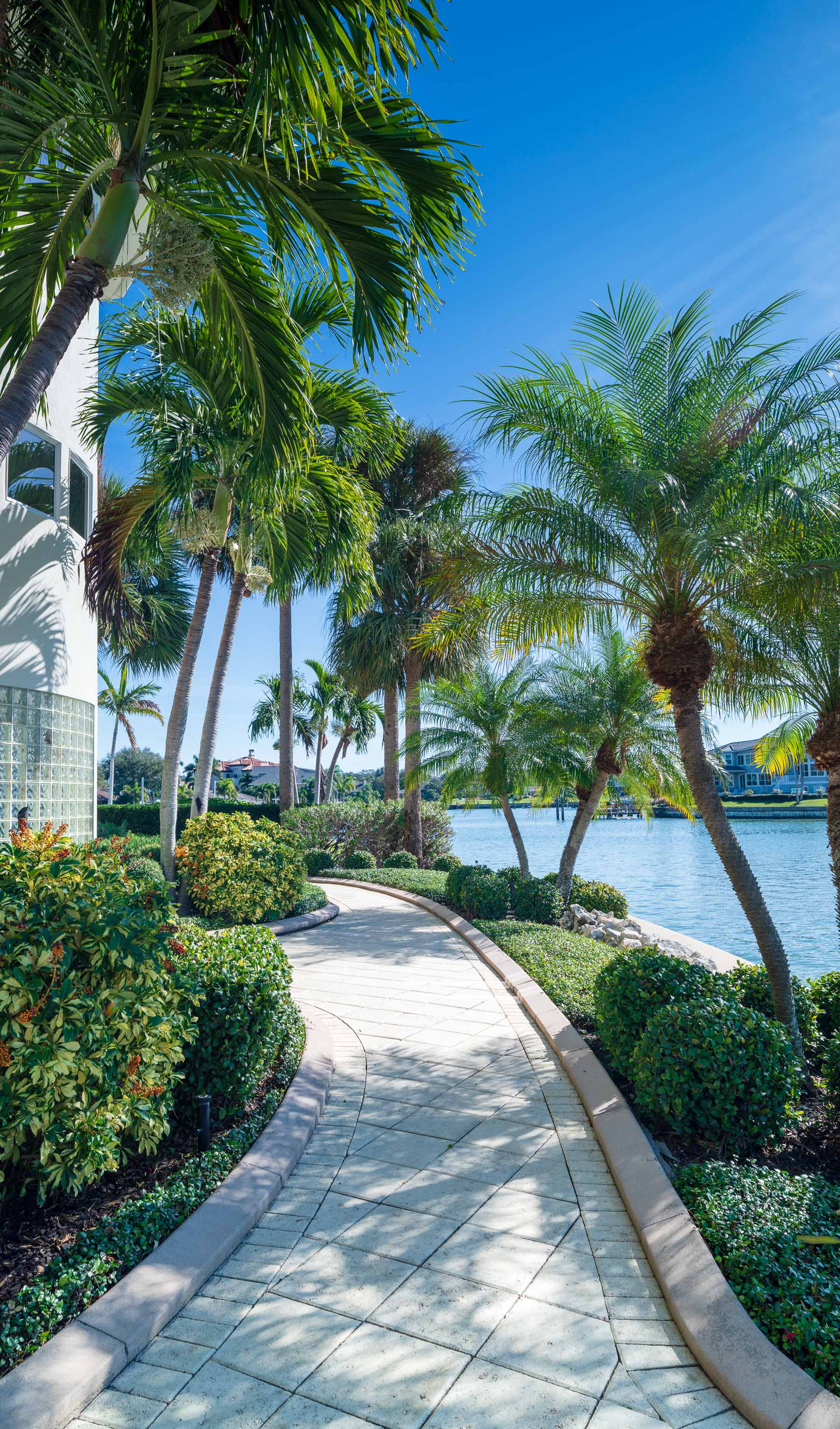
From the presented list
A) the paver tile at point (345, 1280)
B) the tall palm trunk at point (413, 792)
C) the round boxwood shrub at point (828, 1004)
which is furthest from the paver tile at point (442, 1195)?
the tall palm trunk at point (413, 792)

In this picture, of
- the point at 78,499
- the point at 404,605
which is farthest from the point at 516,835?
the point at 78,499

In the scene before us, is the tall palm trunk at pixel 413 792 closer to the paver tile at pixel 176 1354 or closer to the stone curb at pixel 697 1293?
the stone curb at pixel 697 1293

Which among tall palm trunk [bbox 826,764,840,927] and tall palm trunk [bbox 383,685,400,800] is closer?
tall palm trunk [bbox 826,764,840,927]

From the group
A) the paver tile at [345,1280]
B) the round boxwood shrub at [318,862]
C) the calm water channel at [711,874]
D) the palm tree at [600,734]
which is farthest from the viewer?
the round boxwood shrub at [318,862]

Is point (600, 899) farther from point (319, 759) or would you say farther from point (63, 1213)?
point (319, 759)

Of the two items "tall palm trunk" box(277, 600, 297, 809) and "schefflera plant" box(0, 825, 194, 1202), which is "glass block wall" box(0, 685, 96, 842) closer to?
"schefflera plant" box(0, 825, 194, 1202)

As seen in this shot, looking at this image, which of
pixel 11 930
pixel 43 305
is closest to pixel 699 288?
pixel 43 305

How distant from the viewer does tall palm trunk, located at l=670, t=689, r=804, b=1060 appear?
18.0 feet

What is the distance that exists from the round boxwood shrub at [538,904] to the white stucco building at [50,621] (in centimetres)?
644

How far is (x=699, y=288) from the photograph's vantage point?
256 inches

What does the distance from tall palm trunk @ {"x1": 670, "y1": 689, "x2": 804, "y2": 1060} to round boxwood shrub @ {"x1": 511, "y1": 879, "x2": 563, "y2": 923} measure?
5.75m

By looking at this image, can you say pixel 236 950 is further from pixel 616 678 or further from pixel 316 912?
pixel 616 678

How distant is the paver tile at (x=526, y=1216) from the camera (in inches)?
134

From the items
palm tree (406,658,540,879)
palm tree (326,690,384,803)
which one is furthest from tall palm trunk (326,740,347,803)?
palm tree (406,658,540,879)
